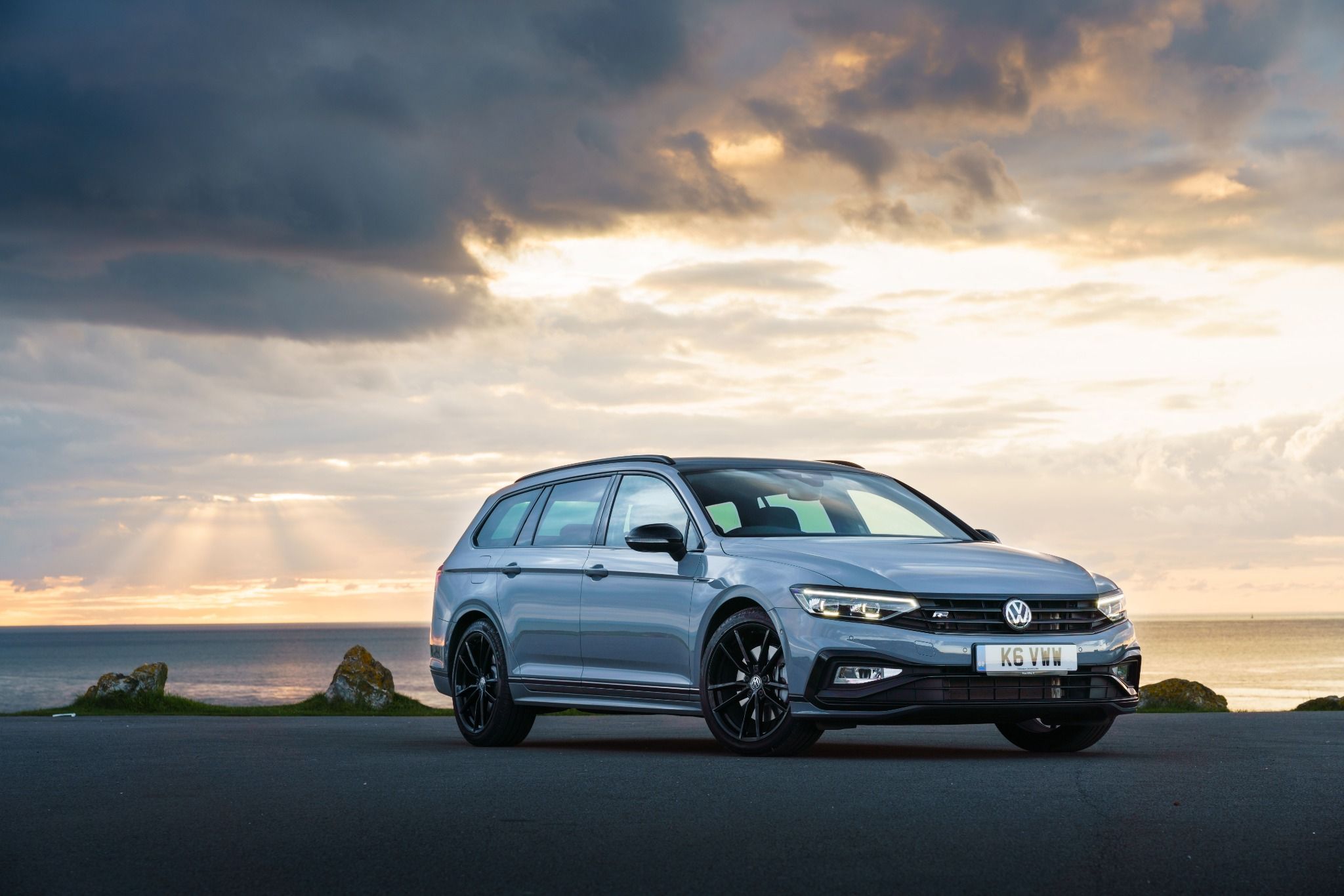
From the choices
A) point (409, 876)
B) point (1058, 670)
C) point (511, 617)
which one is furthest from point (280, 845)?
point (511, 617)

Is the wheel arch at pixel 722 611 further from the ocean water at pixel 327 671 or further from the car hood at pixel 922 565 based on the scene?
the ocean water at pixel 327 671

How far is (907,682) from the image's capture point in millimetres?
9398

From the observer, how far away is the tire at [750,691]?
385 inches

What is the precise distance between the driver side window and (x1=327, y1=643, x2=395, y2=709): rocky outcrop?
12003mm

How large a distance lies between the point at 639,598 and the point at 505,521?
239cm

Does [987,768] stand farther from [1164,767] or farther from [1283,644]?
[1283,644]

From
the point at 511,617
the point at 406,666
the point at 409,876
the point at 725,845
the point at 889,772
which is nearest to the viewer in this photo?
the point at 409,876

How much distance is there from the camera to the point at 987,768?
9.13 metres

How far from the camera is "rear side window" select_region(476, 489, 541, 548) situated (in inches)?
501

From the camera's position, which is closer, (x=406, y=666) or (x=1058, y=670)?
(x=1058, y=670)

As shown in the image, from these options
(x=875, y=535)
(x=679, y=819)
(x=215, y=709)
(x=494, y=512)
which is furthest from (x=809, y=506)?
(x=215, y=709)

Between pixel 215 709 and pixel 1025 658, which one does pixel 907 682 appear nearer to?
pixel 1025 658

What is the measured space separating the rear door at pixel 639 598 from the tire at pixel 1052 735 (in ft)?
6.90

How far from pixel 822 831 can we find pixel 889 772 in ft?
7.68
